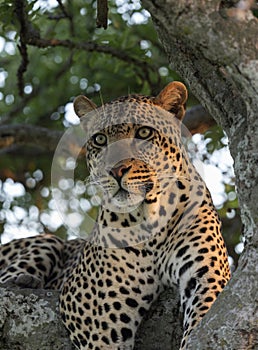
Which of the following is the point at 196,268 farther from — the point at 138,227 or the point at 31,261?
the point at 31,261

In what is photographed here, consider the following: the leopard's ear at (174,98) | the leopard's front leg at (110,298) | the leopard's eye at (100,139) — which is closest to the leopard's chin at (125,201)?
the leopard's front leg at (110,298)

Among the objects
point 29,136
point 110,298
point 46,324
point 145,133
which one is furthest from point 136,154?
point 29,136

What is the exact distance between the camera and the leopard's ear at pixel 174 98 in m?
7.06

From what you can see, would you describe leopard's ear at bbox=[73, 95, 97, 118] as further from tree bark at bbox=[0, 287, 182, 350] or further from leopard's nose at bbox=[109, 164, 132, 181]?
tree bark at bbox=[0, 287, 182, 350]

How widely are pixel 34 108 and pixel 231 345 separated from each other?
785cm

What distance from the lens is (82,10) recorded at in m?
11.0

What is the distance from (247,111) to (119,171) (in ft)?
5.99

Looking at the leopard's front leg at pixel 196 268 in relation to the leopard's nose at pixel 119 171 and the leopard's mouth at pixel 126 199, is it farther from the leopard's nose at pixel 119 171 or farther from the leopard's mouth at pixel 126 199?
the leopard's nose at pixel 119 171

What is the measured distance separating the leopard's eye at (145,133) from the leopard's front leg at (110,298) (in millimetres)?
824

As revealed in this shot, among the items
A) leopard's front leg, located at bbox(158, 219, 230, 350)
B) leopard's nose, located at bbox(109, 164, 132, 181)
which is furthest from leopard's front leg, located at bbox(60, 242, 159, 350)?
leopard's nose, located at bbox(109, 164, 132, 181)

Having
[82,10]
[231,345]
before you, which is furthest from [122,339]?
[82,10]

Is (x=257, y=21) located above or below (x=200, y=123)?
above

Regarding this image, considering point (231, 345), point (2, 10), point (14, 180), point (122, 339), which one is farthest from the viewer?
point (14, 180)

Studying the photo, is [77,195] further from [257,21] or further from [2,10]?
[257,21]
